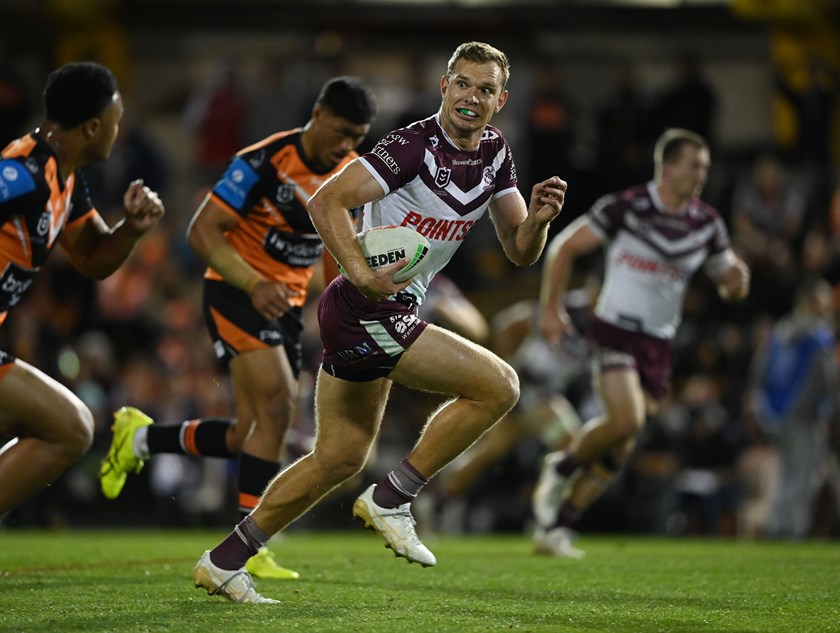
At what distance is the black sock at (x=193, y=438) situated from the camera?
8203 mm

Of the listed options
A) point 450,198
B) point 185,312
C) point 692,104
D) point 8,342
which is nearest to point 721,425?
point 692,104

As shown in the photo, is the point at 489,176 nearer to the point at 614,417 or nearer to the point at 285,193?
the point at 285,193

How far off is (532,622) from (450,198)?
1.92 m

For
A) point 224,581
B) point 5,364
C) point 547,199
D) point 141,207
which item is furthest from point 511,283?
point 224,581

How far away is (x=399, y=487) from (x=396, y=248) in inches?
42.3

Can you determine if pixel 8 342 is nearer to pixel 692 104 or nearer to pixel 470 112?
pixel 692 104

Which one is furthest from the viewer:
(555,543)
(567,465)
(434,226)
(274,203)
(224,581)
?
(567,465)

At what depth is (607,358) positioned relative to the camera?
1012 centimetres

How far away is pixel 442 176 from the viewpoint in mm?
6188

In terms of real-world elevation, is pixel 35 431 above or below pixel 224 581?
above

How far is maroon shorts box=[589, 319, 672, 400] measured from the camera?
10.1 meters

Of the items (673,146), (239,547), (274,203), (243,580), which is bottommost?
(243,580)

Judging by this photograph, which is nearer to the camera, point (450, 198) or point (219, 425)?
point (450, 198)

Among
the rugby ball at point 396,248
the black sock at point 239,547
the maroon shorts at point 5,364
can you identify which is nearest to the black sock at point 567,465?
the black sock at point 239,547
